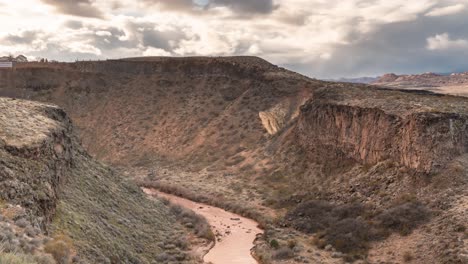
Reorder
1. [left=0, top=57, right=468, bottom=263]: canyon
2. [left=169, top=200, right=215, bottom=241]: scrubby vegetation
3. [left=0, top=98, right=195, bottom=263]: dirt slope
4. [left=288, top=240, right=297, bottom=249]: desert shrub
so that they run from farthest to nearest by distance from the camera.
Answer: [left=169, top=200, right=215, bottom=241]: scrubby vegetation < [left=288, top=240, right=297, bottom=249]: desert shrub < [left=0, top=57, right=468, bottom=263]: canyon < [left=0, top=98, right=195, bottom=263]: dirt slope

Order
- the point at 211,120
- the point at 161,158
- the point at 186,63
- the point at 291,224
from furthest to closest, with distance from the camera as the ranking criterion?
the point at 186,63
the point at 211,120
the point at 161,158
the point at 291,224

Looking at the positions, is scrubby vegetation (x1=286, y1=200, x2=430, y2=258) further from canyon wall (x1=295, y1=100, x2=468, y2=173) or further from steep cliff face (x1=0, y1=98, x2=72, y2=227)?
steep cliff face (x1=0, y1=98, x2=72, y2=227)

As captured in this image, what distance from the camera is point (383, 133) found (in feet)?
138

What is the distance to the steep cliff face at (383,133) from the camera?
36906mm

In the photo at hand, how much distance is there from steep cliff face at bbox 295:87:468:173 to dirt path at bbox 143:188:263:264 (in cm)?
1281

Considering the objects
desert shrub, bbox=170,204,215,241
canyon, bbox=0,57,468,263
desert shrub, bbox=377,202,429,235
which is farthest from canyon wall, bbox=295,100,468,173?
desert shrub, bbox=170,204,215,241

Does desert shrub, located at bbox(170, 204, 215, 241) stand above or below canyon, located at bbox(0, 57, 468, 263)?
below

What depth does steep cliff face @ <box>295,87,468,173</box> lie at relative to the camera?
36.9 metres

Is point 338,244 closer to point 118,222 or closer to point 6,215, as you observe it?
point 118,222

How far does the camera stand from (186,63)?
294 feet

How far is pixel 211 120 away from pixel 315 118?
83.9 feet

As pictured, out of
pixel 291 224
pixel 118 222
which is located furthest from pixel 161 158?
pixel 118 222

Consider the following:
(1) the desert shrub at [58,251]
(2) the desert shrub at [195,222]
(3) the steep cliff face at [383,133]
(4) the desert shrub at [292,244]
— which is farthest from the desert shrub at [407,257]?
(1) the desert shrub at [58,251]

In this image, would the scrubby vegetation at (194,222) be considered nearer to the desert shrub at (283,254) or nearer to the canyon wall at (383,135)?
the desert shrub at (283,254)
